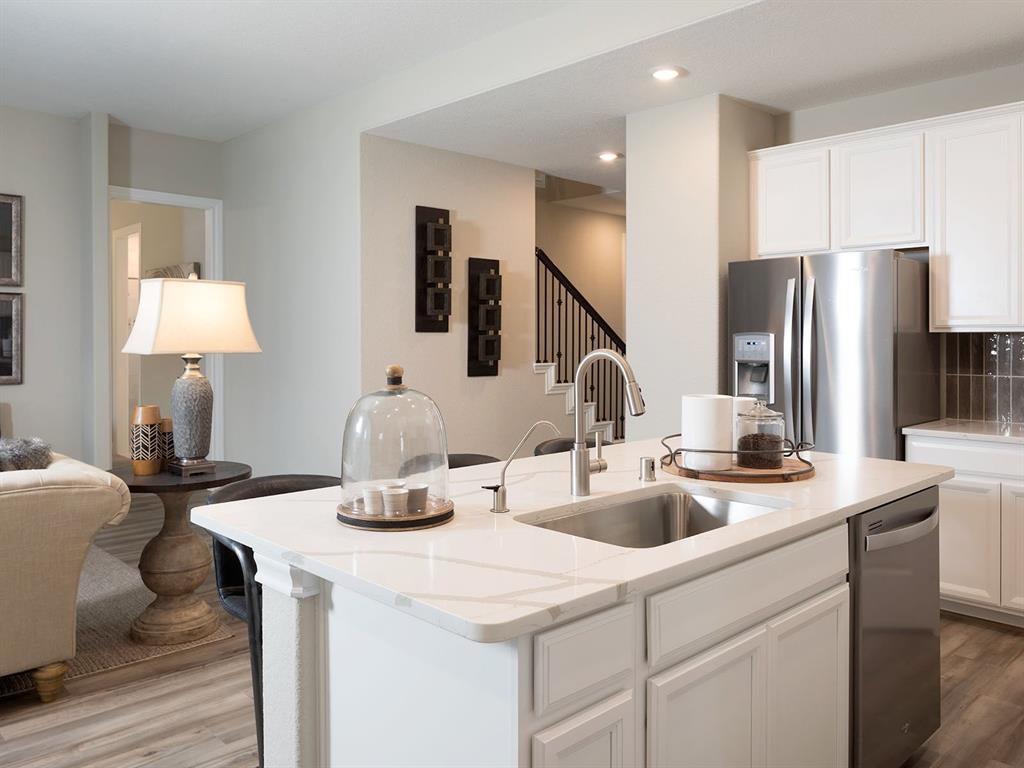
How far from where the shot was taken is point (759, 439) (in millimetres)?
2277

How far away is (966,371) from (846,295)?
887 millimetres

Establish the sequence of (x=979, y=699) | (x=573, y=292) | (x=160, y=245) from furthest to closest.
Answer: (x=160, y=245) < (x=573, y=292) < (x=979, y=699)

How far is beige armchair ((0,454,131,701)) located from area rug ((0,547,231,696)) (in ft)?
0.79

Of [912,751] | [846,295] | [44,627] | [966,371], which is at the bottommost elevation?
[912,751]

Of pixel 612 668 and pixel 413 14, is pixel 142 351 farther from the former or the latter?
pixel 612 668

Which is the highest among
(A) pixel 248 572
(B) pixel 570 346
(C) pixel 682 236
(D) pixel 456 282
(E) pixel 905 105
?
(E) pixel 905 105

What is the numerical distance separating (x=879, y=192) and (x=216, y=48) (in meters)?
3.46

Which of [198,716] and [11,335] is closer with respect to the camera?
[198,716]

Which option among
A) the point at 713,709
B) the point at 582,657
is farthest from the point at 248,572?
the point at 713,709

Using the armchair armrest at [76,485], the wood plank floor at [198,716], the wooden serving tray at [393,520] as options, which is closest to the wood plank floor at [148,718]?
the wood plank floor at [198,716]

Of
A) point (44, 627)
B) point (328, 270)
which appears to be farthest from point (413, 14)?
point (44, 627)

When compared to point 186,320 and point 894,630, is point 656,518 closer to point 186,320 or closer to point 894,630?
point 894,630

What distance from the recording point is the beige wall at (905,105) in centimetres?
388

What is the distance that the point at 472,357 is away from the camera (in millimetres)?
5660
